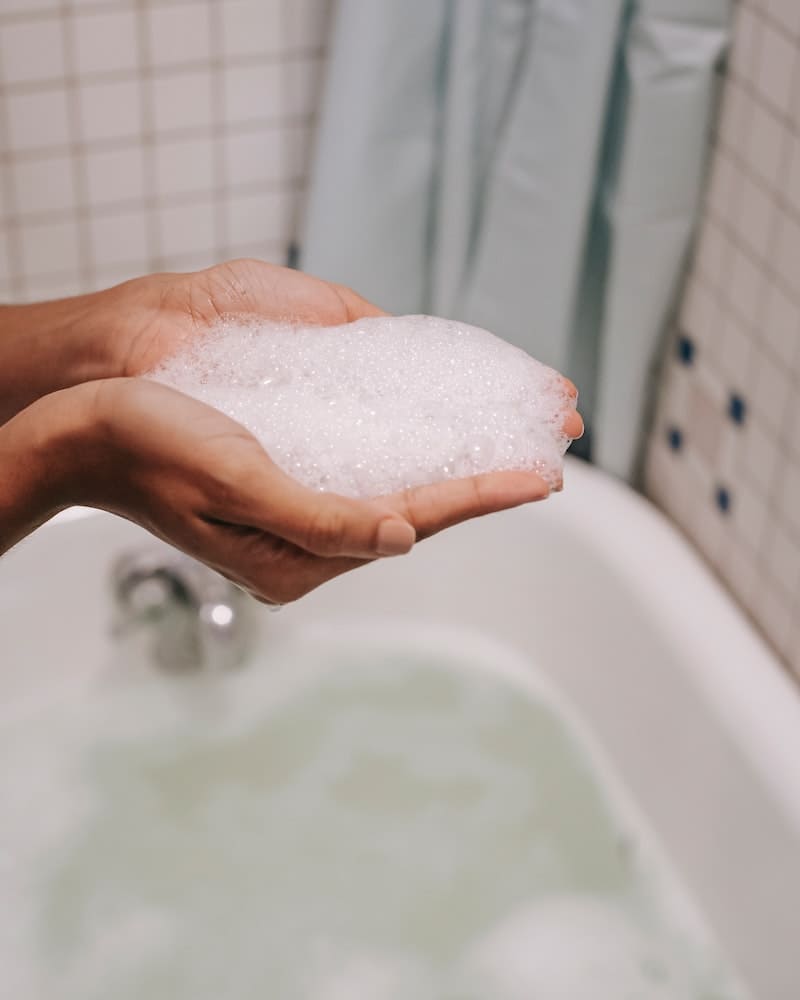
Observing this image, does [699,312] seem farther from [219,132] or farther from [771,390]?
[219,132]

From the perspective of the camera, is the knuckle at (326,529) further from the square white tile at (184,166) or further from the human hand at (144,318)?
the square white tile at (184,166)

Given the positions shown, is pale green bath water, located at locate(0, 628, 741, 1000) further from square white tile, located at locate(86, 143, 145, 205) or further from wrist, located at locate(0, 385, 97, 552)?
wrist, located at locate(0, 385, 97, 552)

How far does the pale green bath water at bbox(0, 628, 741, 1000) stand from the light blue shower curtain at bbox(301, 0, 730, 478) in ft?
1.40

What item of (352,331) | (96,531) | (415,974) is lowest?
(415,974)

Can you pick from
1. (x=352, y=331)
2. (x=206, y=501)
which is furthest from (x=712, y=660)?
(x=206, y=501)

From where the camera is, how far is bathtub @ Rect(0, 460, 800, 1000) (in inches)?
57.1

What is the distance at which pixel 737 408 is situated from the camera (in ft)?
5.17

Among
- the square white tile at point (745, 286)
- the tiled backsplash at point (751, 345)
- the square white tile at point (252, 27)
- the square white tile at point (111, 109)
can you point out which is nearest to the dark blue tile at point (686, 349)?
the tiled backsplash at point (751, 345)

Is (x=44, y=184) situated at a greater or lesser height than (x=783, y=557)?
greater

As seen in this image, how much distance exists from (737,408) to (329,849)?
2.28ft

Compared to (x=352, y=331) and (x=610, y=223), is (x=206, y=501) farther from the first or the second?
(x=610, y=223)

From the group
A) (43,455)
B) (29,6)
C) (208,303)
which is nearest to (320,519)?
(43,455)

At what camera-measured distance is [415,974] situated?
4.92 ft

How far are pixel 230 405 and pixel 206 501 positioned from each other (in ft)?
0.62
